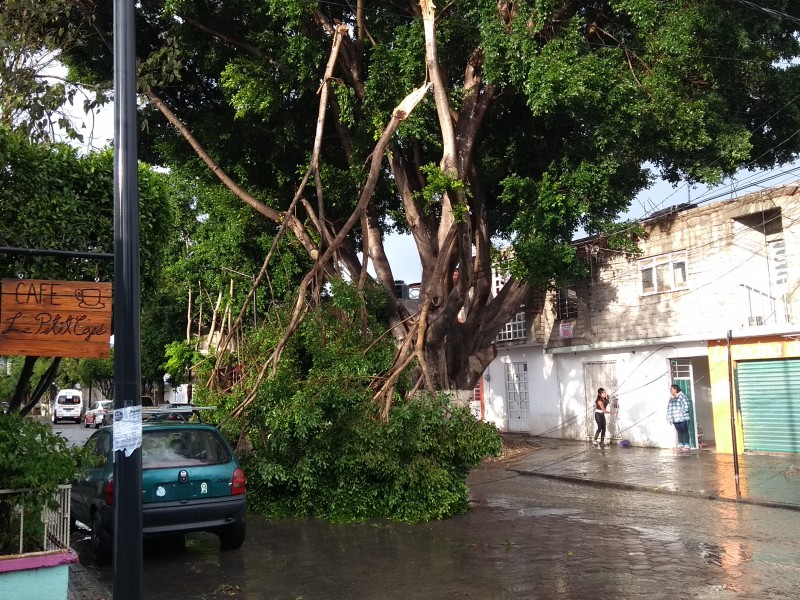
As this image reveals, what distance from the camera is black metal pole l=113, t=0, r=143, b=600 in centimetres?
464

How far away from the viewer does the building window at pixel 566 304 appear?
74.8ft

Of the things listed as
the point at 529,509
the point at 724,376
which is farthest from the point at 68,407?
the point at 529,509

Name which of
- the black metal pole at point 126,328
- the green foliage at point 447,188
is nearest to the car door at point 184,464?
the black metal pole at point 126,328

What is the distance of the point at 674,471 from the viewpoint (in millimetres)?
15828

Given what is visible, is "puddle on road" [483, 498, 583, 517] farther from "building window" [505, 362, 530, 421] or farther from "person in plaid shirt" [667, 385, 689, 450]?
"building window" [505, 362, 530, 421]

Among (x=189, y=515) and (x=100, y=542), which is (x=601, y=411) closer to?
(x=189, y=515)

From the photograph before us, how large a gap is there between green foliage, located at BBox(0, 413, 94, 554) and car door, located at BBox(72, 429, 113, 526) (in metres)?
2.34

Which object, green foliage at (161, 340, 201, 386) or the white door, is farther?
the white door

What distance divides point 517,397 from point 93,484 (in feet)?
60.5

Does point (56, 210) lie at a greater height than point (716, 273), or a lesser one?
lesser

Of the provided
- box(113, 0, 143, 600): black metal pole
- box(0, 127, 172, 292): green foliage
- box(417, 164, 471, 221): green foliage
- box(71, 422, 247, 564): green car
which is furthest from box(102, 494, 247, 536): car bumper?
box(417, 164, 471, 221): green foliage

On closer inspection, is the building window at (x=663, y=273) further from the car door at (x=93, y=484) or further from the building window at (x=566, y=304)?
the car door at (x=93, y=484)

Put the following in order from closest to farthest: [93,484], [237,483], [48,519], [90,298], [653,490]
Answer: [90,298]
[48,519]
[93,484]
[237,483]
[653,490]

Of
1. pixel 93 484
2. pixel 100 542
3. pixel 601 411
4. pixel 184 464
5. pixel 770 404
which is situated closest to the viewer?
pixel 100 542
